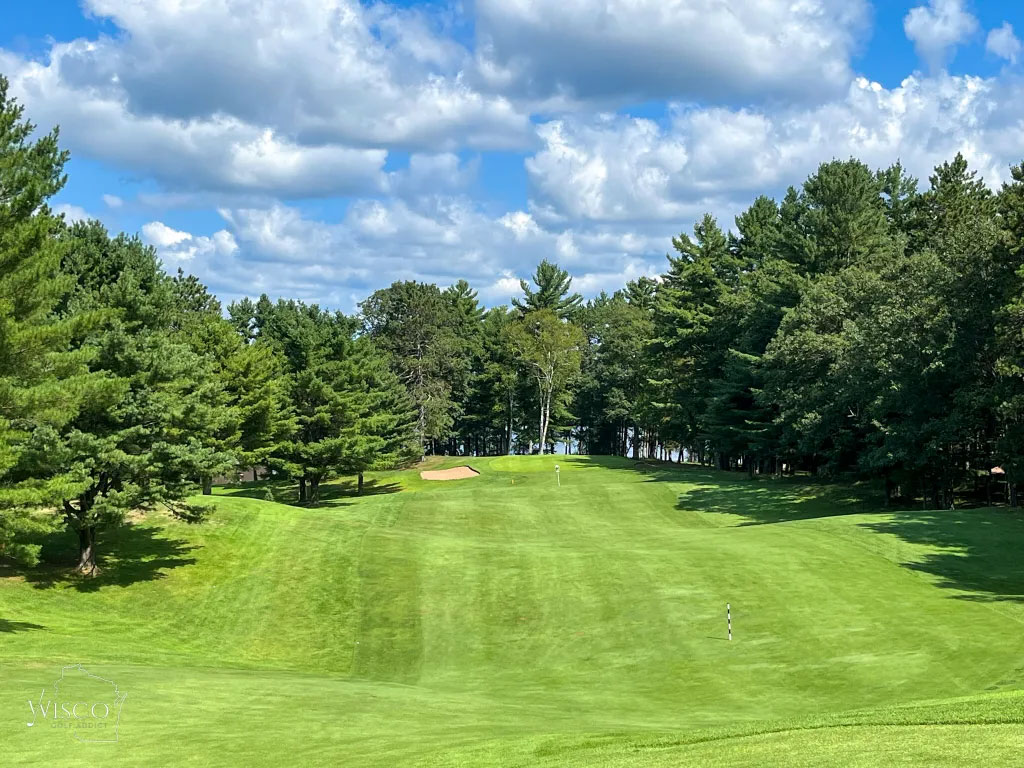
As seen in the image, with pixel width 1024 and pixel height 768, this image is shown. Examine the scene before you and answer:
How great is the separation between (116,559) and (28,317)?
1552cm

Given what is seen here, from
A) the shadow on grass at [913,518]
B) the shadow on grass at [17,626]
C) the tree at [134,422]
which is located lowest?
the shadow on grass at [17,626]

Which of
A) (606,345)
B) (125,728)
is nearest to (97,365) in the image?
(125,728)

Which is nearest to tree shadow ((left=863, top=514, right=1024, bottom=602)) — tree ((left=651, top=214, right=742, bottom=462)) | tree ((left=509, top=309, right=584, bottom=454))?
tree ((left=651, top=214, right=742, bottom=462))

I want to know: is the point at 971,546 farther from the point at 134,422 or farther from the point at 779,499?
the point at 134,422

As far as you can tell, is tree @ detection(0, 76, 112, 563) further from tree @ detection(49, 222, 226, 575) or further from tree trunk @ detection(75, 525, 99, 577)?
tree trunk @ detection(75, 525, 99, 577)

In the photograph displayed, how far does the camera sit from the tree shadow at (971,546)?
32188 millimetres

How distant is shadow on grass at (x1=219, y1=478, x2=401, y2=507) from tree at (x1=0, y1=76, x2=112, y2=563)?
163 feet

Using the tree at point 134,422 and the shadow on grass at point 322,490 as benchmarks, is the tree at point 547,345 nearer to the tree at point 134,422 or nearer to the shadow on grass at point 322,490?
the shadow on grass at point 322,490

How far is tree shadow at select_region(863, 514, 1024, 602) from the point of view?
32.2 m

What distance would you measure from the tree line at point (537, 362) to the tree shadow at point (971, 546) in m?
4.62

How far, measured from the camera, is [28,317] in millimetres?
26188

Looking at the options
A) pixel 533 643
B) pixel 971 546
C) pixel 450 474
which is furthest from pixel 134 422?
pixel 450 474

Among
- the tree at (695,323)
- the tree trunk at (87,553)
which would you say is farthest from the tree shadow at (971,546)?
the tree at (695,323)

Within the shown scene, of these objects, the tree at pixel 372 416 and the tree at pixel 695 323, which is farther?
the tree at pixel 695 323
